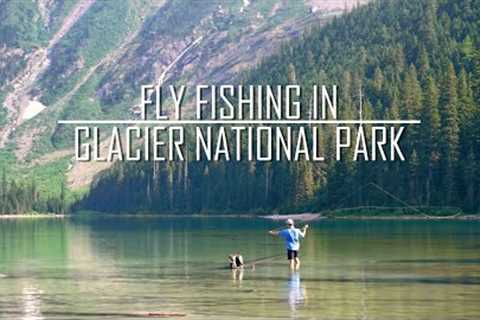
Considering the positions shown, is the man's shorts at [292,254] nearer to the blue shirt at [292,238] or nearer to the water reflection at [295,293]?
the blue shirt at [292,238]

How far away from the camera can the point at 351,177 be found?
188 metres

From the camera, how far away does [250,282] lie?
54062mm

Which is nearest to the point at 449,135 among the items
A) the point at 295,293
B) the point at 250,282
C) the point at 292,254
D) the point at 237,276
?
the point at 292,254

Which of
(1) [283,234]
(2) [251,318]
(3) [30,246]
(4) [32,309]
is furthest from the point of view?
(3) [30,246]

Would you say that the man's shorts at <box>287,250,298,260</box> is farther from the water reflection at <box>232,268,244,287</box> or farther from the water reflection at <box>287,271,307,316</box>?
the water reflection at <box>287,271,307,316</box>

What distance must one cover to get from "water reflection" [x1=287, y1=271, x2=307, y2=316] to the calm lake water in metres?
0.03

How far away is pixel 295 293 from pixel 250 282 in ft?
18.6

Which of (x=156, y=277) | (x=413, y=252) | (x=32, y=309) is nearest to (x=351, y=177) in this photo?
(x=413, y=252)

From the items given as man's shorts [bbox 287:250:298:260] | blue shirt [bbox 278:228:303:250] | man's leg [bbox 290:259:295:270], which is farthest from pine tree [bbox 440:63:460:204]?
man's leg [bbox 290:259:295:270]

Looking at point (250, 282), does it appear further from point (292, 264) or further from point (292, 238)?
point (292, 238)

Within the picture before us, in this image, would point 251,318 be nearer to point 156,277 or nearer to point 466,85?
point 156,277

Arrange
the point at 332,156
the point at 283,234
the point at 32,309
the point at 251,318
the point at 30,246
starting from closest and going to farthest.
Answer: the point at 251,318
the point at 32,309
the point at 283,234
the point at 30,246
the point at 332,156

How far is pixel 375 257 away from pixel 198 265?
368 inches

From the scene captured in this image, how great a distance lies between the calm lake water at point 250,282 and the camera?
4309 cm
